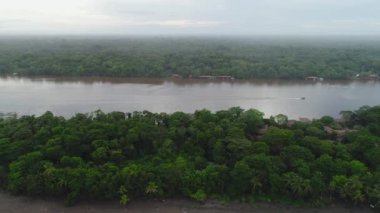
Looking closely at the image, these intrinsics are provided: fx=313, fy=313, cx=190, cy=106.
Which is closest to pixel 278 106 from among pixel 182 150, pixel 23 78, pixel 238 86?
pixel 238 86

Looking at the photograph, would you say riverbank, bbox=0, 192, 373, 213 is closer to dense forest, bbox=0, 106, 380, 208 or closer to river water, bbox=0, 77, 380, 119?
dense forest, bbox=0, 106, 380, 208

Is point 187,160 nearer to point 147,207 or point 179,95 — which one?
point 147,207

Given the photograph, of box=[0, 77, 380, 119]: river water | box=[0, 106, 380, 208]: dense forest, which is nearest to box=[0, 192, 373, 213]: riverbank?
box=[0, 106, 380, 208]: dense forest

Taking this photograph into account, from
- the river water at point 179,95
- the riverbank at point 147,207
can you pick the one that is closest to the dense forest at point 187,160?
the riverbank at point 147,207

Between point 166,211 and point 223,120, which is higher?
point 223,120

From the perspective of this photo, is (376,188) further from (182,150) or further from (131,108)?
(131,108)
